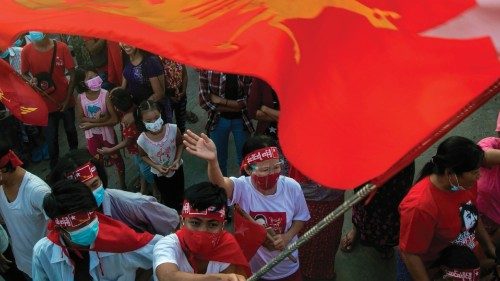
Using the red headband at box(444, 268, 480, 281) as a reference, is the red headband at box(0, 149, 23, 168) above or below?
above

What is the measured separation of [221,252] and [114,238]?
1.92 ft

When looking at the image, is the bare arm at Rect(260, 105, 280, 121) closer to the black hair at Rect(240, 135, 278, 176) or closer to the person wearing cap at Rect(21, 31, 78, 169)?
the black hair at Rect(240, 135, 278, 176)

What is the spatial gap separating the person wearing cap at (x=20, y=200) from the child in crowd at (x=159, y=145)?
1.08 m

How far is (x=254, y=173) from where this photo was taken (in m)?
3.24

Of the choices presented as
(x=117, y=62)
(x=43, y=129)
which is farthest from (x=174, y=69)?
(x=43, y=129)

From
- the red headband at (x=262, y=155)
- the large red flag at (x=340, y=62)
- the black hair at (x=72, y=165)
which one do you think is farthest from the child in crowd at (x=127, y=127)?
the large red flag at (x=340, y=62)

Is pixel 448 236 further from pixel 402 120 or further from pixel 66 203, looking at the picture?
pixel 66 203

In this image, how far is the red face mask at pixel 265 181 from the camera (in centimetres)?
323

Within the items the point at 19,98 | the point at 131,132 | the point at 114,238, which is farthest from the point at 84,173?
the point at 131,132

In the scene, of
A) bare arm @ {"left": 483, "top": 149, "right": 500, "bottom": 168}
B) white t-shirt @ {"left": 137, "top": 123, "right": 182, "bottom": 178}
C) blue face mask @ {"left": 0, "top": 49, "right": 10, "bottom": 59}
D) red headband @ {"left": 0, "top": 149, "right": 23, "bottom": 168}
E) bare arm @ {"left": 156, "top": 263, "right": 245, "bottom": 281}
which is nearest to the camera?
bare arm @ {"left": 156, "top": 263, "right": 245, "bottom": 281}

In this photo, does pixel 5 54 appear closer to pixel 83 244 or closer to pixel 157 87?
pixel 157 87

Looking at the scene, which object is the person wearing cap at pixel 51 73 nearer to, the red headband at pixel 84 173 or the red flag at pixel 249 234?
the red headband at pixel 84 173

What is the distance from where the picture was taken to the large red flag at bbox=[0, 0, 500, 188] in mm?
1710

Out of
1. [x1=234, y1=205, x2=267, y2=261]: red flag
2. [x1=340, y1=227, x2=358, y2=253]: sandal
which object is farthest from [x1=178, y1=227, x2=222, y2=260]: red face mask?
[x1=340, y1=227, x2=358, y2=253]: sandal
